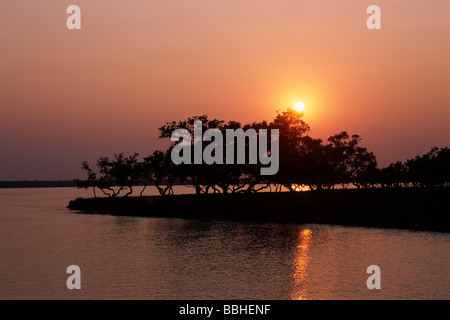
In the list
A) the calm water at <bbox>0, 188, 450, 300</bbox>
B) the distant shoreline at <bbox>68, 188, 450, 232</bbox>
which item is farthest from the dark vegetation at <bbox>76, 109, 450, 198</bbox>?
the calm water at <bbox>0, 188, 450, 300</bbox>

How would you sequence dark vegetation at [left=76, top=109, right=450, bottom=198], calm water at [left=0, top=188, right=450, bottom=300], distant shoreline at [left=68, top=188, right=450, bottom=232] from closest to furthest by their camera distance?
calm water at [left=0, top=188, right=450, bottom=300], distant shoreline at [left=68, top=188, right=450, bottom=232], dark vegetation at [left=76, top=109, right=450, bottom=198]

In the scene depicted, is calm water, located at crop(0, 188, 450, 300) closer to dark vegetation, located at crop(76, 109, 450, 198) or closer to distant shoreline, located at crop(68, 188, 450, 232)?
distant shoreline, located at crop(68, 188, 450, 232)

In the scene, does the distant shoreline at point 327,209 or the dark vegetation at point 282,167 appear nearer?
the distant shoreline at point 327,209

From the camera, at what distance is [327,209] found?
6862 cm

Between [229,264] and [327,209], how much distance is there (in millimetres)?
41597

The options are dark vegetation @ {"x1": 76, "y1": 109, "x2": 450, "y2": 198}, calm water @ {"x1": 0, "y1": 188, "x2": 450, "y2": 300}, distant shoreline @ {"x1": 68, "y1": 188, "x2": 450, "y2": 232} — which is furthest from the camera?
dark vegetation @ {"x1": 76, "y1": 109, "x2": 450, "y2": 198}

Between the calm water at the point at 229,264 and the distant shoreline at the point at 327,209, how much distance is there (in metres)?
8.48

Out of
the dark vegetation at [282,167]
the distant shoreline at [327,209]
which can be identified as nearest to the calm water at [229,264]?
the distant shoreline at [327,209]

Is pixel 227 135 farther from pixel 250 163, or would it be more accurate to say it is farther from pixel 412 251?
pixel 412 251

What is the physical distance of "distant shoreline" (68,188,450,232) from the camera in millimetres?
57231

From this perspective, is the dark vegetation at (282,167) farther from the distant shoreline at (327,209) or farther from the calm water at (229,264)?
the calm water at (229,264)

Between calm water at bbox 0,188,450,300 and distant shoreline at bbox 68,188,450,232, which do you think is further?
distant shoreline at bbox 68,188,450,232

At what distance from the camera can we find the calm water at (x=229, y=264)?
70.3 ft

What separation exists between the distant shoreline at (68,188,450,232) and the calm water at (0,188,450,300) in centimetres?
848
